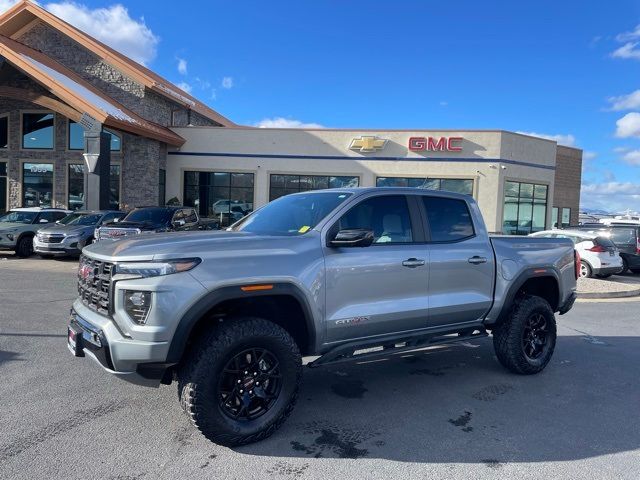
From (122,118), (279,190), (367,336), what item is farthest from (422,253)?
(279,190)

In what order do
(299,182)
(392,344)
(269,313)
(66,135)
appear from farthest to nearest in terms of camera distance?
(299,182) < (66,135) < (392,344) < (269,313)

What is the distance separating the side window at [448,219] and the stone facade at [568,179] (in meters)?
34.5

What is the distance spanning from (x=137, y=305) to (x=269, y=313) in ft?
3.48

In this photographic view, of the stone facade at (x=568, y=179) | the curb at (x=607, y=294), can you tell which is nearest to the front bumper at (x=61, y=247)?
the curb at (x=607, y=294)

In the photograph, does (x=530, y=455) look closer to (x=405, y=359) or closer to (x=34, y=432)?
(x=405, y=359)

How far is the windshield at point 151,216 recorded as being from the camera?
14571 millimetres

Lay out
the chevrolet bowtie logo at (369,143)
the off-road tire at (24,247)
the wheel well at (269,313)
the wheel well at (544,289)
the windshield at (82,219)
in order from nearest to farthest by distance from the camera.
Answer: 1. the wheel well at (269,313)
2. the wheel well at (544,289)
3. the off-road tire at (24,247)
4. the windshield at (82,219)
5. the chevrolet bowtie logo at (369,143)

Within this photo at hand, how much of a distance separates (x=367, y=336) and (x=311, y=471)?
129cm

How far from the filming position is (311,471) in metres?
3.35

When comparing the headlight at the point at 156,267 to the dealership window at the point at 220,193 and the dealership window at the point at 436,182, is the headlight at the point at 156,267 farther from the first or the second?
the dealership window at the point at 220,193

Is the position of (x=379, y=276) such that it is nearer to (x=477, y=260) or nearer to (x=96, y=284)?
(x=477, y=260)

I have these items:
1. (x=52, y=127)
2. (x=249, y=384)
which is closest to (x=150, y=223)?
(x=249, y=384)

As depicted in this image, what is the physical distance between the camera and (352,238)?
12.9 ft

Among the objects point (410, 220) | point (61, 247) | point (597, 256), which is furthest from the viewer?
point (61, 247)
